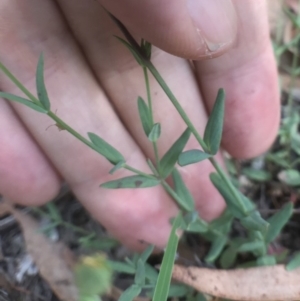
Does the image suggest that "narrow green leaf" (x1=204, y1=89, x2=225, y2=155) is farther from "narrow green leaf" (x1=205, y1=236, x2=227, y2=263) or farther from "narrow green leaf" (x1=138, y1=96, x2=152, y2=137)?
"narrow green leaf" (x1=205, y1=236, x2=227, y2=263)

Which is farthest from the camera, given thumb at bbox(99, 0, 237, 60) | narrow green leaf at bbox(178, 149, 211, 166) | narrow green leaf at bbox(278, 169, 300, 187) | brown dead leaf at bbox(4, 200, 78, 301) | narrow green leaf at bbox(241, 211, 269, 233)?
narrow green leaf at bbox(278, 169, 300, 187)

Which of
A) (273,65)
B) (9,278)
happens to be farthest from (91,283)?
(273,65)

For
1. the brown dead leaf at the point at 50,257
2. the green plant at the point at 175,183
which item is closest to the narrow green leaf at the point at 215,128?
the green plant at the point at 175,183

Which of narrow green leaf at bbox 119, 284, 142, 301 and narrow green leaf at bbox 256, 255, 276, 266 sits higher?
narrow green leaf at bbox 119, 284, 142, 301

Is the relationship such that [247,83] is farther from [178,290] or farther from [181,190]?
[178,290]

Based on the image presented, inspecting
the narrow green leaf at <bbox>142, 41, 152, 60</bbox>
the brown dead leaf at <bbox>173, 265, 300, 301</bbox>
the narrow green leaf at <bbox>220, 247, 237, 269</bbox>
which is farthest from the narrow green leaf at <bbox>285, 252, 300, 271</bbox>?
the narrow green leaf at <bbox>142, 41, 152, 60</bbox>

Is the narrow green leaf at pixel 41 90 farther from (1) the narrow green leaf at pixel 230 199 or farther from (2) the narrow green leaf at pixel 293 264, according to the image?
(2) the narrow green leaf at pixel 293 264
